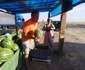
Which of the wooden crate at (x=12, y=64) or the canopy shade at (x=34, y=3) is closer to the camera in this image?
the wooden crate at (x=12, y=64)

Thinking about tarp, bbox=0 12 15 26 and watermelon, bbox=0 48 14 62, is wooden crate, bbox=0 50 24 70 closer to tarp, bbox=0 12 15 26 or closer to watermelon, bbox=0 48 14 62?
watermelon, bbox=0 48 14 62

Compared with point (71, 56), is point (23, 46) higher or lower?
higher

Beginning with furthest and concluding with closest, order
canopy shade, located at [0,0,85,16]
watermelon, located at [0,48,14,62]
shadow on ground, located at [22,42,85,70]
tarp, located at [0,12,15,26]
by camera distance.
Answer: tarp, located at [0,12,15,26]
shadow on ground, located at [22,42,85,70]
canopy shade, located at [0,0,85,16]
watermelon, located at [0,48,14,62]

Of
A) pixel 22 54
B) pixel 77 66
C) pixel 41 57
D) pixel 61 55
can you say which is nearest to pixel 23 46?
pixel 22 54

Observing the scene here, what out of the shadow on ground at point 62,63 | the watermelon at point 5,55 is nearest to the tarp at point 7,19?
the shadow on ground at point 62,63

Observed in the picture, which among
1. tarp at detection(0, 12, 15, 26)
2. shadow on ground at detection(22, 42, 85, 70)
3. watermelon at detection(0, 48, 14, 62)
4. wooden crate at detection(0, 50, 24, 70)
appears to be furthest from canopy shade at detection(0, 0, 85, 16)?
tarp at detection(0, 12, 15, 26)

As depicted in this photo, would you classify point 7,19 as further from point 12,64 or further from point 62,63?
point 12,64

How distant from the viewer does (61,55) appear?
10.1 metres

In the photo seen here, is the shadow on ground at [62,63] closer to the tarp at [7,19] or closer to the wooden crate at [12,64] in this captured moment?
the wooden crate at [12,64]

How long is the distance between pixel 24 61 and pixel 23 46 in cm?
82

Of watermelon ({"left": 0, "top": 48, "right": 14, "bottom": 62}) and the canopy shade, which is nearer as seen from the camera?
watermelon ({"left": 0, "top": 48, "right": 14, "bottom": 62})

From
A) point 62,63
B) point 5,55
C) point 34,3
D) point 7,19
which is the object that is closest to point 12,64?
point 5,55

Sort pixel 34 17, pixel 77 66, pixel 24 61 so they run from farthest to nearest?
1. pixel 77 66
2. pixel 24 61
3. pixel 34 17

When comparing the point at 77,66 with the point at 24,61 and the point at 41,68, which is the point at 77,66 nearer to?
the point at 41,68
